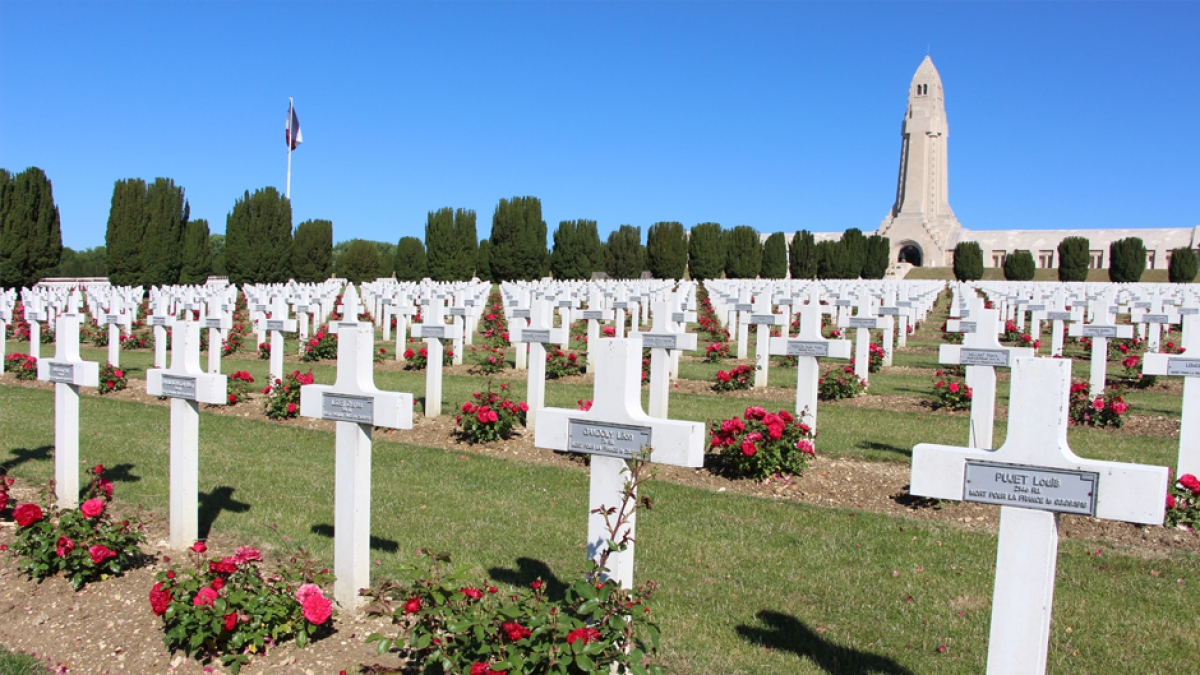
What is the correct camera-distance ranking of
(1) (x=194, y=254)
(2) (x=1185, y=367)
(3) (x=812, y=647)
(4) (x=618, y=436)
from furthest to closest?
1. (1) (x=194, y=254)
2. (2) (x=1185, y=367)
3. (3) (x=812, y=647)
4. (4) (x=618, y=436)

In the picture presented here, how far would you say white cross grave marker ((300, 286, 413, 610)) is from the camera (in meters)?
3.74

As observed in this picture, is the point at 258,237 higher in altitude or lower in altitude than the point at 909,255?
lower

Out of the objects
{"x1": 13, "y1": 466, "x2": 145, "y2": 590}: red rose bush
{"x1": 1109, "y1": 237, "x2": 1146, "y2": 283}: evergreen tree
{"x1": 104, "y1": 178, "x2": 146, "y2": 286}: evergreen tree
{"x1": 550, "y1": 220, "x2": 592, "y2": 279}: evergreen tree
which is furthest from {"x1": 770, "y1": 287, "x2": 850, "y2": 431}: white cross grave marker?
{"x1": 1109, "y1": 237, "x2": 1146, "y2": 283}: evergreen tree

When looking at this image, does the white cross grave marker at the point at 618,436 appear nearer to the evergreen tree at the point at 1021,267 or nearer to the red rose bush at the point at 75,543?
the red rose bush at the point at 75,543

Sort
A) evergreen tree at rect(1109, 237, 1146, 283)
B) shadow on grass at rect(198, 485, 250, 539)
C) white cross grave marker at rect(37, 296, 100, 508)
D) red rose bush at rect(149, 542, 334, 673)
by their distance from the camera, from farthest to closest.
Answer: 1. evergreen tree at rect(1109, 237, 1146, 283)
2. shadow on grass at rect(198, 485, 250, 539)
3. white cross grave marker at rect(37, 296, 100, 508)
4. red rose bush at rect(149, 542, 334, 673)

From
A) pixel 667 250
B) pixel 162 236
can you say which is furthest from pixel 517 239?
pixel 162 236

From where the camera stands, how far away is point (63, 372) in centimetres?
508

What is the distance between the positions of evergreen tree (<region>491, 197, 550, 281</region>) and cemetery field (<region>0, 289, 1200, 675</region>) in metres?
31.2

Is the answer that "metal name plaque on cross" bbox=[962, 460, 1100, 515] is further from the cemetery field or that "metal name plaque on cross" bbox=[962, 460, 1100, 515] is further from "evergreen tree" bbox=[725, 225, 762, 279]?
"evergreen tree" bbox=[725, 225, 762, 279]

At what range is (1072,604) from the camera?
4.07m

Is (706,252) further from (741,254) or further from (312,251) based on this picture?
(312,251)

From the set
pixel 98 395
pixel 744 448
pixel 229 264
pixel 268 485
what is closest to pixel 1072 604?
pixel 744 448

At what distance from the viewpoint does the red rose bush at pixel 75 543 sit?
13.3ft

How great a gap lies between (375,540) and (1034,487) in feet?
11.2
